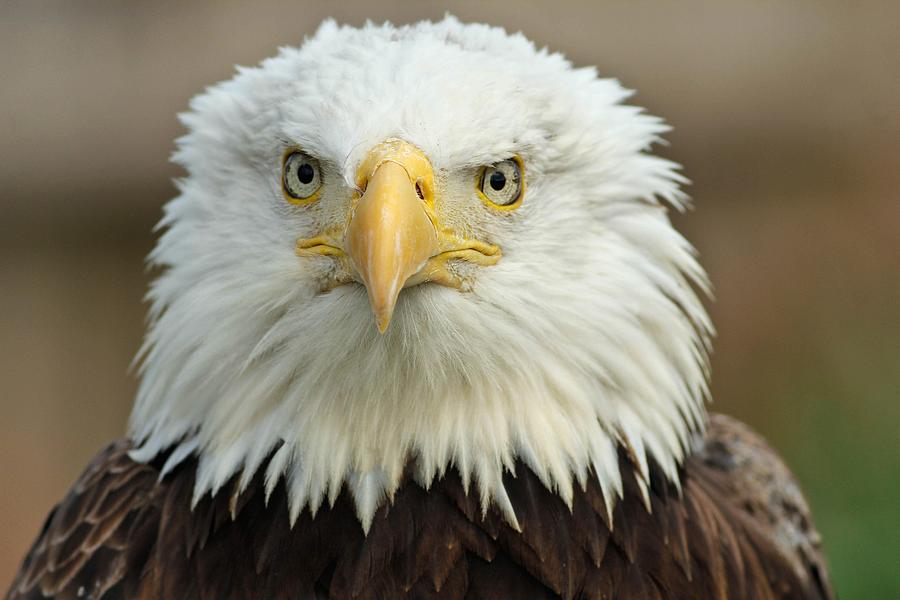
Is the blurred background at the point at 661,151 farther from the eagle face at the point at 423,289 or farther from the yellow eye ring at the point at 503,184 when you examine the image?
the yellow eye ring at the point at 503,184

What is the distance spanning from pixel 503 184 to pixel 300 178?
39 centimetres

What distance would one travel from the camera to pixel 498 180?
221 cm

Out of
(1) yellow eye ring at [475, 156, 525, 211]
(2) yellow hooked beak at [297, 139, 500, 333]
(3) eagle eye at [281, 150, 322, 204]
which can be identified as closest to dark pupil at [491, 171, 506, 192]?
(1) yellow eye ring at [475, 156, 525, 211]

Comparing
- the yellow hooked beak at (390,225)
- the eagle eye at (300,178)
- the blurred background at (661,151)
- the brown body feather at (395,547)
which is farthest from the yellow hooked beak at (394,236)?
the blurred background at (661,151)

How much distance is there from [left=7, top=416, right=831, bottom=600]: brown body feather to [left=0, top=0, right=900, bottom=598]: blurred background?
369 cm

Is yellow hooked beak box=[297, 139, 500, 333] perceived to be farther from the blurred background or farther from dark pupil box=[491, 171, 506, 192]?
the blurred background

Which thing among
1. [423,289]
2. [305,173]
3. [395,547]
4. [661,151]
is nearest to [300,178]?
[305,173]

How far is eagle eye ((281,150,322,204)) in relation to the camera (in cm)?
219

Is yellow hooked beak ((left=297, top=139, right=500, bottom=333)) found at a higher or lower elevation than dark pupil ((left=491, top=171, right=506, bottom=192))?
lower

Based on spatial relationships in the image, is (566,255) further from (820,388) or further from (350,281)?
(820,388)

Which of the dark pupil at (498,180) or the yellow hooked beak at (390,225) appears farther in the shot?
the dark pupil at (498,180)

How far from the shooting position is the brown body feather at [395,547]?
2.17 metres

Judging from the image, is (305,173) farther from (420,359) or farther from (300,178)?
(420,359)

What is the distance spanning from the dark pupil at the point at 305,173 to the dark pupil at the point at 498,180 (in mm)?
344
